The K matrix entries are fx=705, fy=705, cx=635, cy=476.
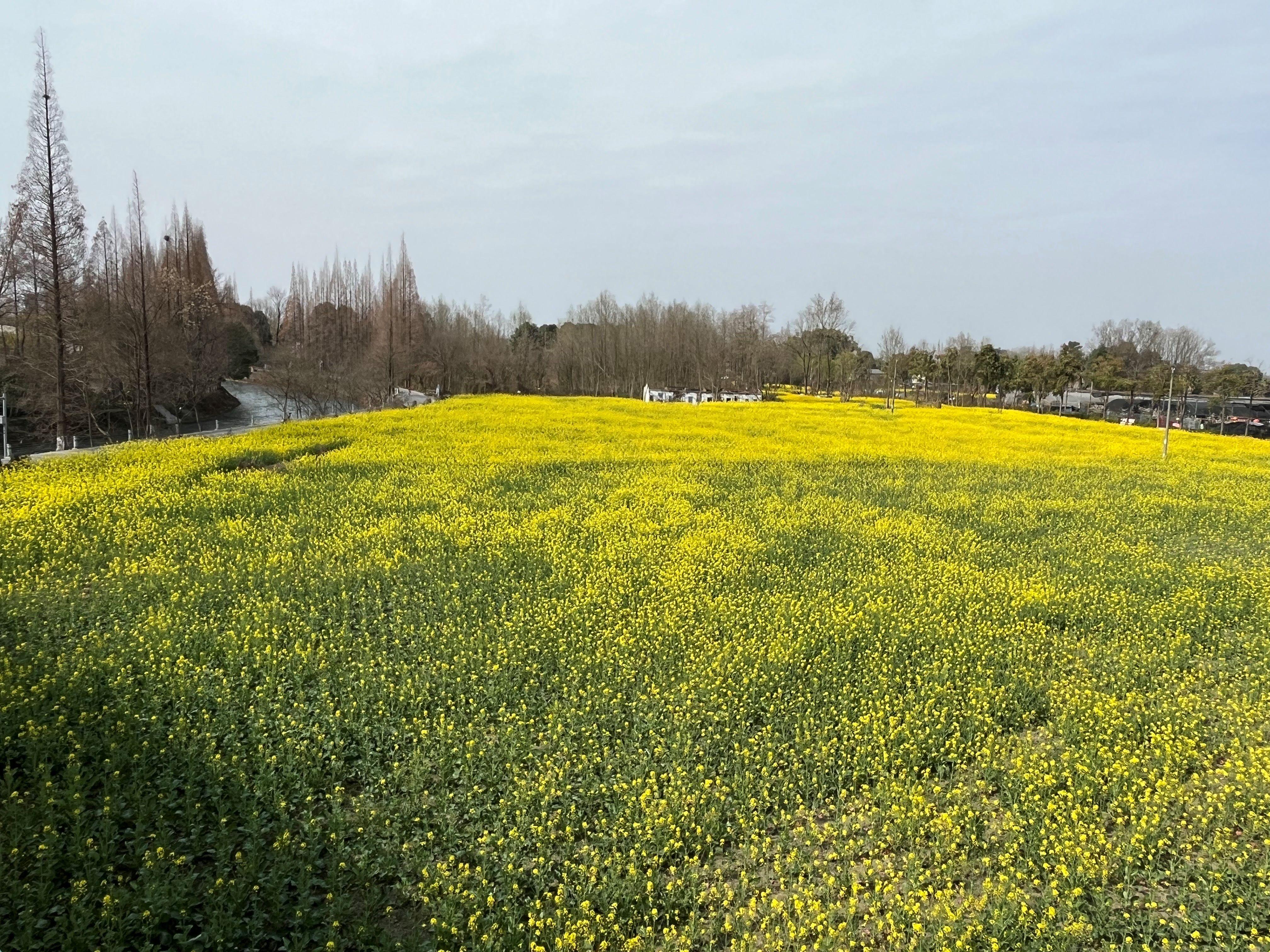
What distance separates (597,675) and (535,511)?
757 centimetres

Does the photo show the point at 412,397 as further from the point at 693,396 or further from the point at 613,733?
the point at 613,733

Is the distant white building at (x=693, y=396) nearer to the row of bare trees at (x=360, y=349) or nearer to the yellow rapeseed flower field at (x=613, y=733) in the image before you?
the row of bare trees at (x=360, y=349)

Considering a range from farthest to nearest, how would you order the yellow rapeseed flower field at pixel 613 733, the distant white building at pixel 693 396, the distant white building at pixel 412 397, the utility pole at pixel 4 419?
the distant white building at pixel 693 396 → the distant white building at pixel 412 397 → the utility pole at pixel 4 419 → the yellow rapeseed flower field at pixel 613 733

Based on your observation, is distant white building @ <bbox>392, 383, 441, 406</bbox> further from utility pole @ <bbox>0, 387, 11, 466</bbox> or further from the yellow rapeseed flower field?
the yellow rapeseed flower field

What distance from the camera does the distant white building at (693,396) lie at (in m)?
62.7

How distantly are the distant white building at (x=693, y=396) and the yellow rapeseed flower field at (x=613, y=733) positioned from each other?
46659mm

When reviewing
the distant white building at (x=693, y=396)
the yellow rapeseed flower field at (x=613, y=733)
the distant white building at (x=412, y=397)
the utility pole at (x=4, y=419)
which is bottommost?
the yellow rapeseed flower field at (x=613, y=733)

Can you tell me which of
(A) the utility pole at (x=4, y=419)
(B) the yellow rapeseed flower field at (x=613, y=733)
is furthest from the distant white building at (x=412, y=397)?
(B) the yellow rapeseed flower field at (x=613, y=733)

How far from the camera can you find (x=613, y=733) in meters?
6.59

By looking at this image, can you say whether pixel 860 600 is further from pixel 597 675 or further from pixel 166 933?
pixel 166 933

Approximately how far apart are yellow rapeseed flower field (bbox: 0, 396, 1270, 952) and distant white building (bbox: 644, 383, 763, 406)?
46.7m


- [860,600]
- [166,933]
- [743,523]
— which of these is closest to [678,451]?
[743,523]

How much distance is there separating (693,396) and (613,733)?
59548 mm

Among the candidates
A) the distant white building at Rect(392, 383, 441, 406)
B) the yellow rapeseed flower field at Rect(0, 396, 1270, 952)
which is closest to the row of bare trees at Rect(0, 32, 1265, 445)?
the distant white building at Rect(392, 383, 441, 406)
